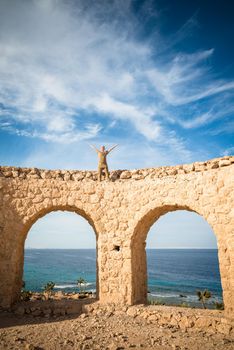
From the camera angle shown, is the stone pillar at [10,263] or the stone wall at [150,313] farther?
the stone pillar at [10,263]

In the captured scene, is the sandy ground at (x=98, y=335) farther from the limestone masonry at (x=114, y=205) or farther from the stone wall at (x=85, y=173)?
the stone wall at (x=85, y=173)

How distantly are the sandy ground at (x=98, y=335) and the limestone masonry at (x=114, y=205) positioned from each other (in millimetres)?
973

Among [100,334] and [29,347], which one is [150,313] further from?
[29,347]

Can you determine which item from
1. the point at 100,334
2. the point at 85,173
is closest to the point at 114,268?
the point at 100,334

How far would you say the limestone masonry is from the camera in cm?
730

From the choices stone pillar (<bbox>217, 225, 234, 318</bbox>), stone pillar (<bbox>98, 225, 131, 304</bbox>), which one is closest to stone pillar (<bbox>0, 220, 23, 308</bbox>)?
stone pillar (<bbox>98, 225, 131, 304</bbox>)

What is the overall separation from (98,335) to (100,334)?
80 millimetres

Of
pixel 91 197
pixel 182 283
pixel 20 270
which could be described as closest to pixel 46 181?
pixel 91 197

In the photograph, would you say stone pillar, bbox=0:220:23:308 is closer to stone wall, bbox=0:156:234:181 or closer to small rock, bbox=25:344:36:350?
stone wall, bbox=0:156:234:181

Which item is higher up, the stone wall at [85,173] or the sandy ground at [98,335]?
the stone wall at [85,173]

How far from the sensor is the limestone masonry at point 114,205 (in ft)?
23.9

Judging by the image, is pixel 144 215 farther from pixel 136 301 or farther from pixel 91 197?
pixel 136 301

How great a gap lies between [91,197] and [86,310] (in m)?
3.28

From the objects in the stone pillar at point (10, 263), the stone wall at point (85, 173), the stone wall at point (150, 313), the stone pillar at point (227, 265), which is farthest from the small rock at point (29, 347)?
the stone wall at point (85, 173)
